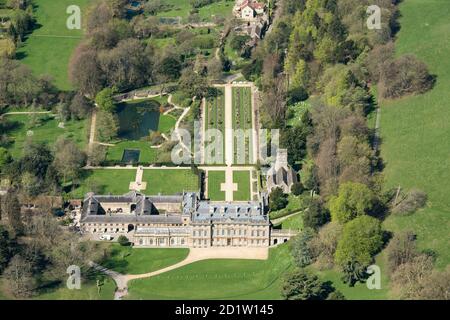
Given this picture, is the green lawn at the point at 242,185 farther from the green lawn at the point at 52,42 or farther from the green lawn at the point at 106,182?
the green lawn at the point at 52,42

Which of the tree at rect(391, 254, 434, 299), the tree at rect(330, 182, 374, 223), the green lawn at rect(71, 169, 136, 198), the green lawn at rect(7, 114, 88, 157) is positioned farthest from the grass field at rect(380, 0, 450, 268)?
the green lawn at rect(7, 114, 88, 157)

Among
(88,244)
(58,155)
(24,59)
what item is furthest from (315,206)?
(24,59)

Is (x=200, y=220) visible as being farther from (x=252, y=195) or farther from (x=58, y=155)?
(x=58, y=155)

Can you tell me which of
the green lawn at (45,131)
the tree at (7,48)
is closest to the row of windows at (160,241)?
the green lawn at (45,131)

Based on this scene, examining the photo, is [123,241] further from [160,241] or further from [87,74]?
[87,74]

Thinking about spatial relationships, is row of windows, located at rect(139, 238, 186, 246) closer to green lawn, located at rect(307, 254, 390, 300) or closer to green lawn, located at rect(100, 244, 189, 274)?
green lawn, located at rect(100, 244, 189, 274)

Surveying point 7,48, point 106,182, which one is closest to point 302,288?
point 106,182
